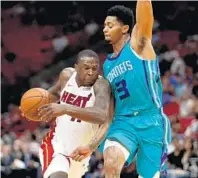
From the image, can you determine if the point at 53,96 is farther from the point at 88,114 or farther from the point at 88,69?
the point at 88,114

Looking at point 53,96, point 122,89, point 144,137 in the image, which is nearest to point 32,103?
point 53,96

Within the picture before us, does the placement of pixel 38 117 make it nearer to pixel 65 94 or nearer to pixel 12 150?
pixel 65 94

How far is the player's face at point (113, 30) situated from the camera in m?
6.69

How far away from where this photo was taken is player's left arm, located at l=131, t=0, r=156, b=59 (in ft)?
20.7

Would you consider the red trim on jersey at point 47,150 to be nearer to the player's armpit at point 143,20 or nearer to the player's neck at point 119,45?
the player's neck at point 119,45

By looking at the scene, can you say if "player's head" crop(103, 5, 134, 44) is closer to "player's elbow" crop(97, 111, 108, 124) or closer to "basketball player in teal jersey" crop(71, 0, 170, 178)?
"basketball player in teal jersey" crop(71, 0, 170, 178)


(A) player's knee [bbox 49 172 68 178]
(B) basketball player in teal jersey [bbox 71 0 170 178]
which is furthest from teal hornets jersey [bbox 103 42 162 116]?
(A) player's knee [bbox 49 172 68 178]

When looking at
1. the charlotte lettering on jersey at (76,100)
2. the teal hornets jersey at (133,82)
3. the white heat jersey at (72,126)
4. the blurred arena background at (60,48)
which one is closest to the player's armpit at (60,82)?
the white heat jersey at (72,126)

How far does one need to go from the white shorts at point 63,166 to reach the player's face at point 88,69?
79cm

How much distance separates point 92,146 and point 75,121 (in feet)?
1.23

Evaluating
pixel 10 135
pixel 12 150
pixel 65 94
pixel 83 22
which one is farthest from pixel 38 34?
pixel 65 94

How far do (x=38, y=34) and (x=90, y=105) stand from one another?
33.6ft

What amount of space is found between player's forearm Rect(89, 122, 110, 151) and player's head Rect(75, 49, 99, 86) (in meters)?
0.45

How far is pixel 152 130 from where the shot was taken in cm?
664
